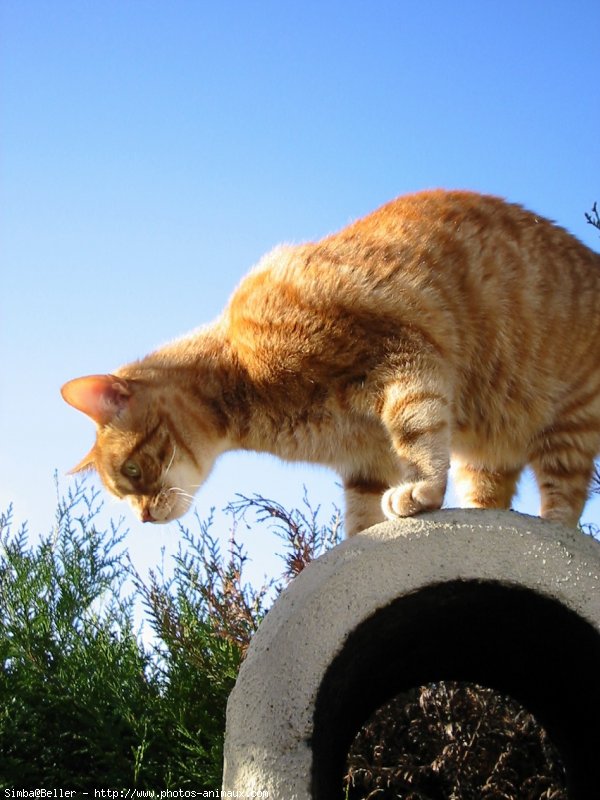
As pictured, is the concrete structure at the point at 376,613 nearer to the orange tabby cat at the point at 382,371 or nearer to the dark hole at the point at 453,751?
the orange tabby cat at the point at 382,371

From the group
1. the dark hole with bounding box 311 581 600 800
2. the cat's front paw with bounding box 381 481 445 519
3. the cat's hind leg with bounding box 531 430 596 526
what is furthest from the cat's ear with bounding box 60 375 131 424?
the cat's hind leg with bounding box 531 430 596 526

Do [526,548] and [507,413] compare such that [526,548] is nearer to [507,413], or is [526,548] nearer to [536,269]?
[507,413]

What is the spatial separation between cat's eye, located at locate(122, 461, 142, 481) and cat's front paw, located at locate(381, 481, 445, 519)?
82 centimetres

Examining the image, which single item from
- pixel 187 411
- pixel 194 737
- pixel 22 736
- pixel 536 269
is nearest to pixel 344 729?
pixel 194 737

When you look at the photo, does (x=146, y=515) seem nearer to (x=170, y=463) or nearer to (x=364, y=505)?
(x=170, y=463)

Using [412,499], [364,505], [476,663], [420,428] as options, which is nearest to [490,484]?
[364,505]

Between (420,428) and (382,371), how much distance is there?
191 mm

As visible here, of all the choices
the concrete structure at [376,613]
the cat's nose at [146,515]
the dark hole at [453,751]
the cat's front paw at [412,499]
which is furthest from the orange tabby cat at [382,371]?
the dark hole at [453,751]

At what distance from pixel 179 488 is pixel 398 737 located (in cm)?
112

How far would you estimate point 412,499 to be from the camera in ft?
6.53

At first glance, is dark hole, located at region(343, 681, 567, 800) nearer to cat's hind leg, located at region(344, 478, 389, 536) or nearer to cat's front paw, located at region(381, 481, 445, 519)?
cat's hind leg, located at region(344, 478, 389, 536)

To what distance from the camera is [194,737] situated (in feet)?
8.73

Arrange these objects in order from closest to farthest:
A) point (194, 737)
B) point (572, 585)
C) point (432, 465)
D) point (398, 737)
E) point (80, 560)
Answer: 1. point (572, 585)
2. point (432, 465)
3. point (194, 737)
4. point (398, 737)
5. point (80, 560)

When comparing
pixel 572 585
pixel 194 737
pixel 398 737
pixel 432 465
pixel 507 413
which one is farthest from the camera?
pixel 398 737
